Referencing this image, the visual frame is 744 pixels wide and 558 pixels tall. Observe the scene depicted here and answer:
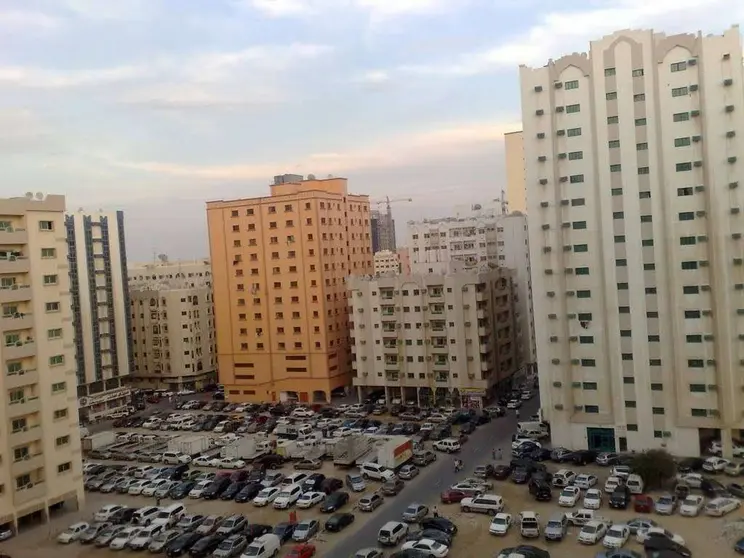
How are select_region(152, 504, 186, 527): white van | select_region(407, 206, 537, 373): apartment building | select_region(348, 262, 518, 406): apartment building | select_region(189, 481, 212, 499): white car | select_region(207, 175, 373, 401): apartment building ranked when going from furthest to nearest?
select_region(407, 206, 537, 373): apartment building < select_region(207, 175, 373, 401): apartment building < select_region(348, 262, 518, 406): apartment building < select_region(189, 481, 212, 499): white car < select_region(152, 504, 186, 527): white van

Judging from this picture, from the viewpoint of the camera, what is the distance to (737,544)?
22438mm

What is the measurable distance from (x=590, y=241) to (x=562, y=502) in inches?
519

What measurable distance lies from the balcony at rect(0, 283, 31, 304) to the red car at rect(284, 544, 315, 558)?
595 inches

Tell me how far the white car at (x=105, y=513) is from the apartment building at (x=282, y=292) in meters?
23.2

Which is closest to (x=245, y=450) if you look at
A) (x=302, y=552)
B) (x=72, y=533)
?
(x=72, y=533)

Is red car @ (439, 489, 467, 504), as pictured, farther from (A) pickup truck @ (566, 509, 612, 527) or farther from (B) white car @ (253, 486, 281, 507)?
(B) white car @ (253, 486, 281, 507)

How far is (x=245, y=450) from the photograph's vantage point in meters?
36.5

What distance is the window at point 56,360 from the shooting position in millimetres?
29823

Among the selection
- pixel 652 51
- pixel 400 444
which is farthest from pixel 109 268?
pixel 652 51

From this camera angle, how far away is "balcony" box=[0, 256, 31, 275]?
1125 inches

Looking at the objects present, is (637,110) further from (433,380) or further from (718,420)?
(433,380)

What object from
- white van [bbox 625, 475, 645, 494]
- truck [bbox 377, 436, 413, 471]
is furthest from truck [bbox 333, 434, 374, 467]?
white van [bbox 625, 475, 645, 494]

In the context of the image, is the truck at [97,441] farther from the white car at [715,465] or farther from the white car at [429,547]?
the white car at [715,465]

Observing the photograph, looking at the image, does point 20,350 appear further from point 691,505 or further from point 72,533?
point 691,505
